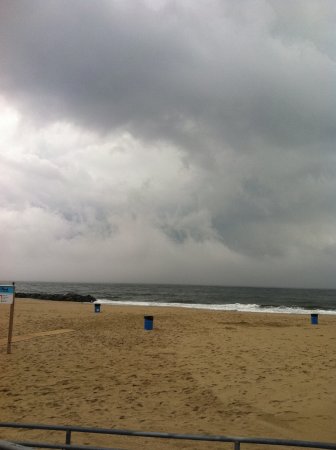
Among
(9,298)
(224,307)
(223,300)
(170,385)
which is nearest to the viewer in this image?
(170,385)

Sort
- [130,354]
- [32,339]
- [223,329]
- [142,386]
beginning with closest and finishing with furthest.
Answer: [142,386] < [130,354] < [32,339] < [223,329]

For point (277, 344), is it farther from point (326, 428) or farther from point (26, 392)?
point (26, 392)

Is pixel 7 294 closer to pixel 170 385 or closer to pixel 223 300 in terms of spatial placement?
pixel 170 385

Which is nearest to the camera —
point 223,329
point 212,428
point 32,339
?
point 212,428

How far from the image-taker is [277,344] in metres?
12.8

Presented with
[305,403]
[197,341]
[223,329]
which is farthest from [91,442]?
[223,329]

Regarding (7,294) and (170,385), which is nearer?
(170,385)

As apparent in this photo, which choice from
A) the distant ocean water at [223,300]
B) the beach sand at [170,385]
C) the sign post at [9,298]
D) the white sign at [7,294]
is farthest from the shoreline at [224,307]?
the white sign at [7,294]

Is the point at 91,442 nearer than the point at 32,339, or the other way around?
the point at 91,442

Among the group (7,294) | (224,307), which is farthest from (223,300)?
(7,294)

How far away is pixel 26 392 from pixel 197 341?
716 centimetres

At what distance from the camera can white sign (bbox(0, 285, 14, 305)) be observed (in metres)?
10.2

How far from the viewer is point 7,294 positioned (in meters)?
10.2

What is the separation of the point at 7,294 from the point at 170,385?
5.51 m
